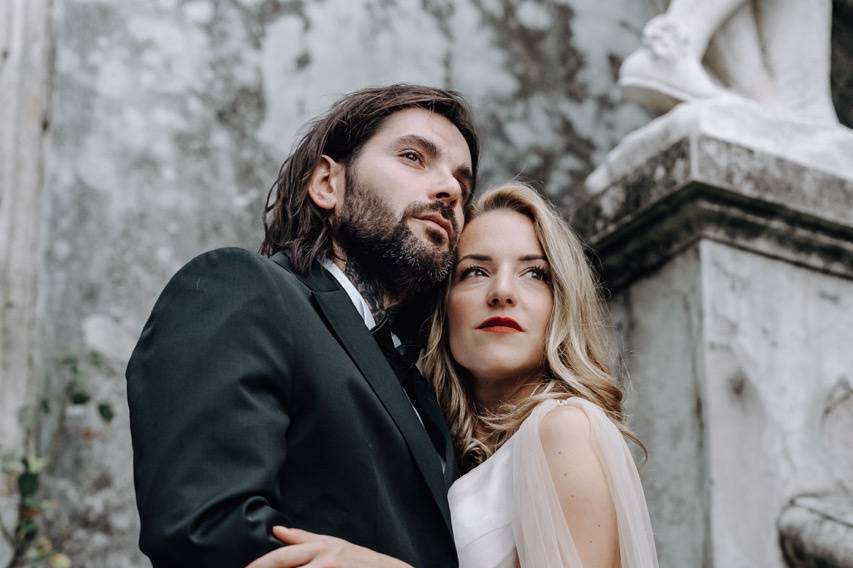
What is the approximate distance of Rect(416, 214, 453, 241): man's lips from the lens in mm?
2723

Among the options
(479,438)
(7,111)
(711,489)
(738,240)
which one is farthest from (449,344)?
(7,111)

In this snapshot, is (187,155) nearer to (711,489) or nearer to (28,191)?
(28,191)

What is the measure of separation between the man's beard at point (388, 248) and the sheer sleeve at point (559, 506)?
372mm

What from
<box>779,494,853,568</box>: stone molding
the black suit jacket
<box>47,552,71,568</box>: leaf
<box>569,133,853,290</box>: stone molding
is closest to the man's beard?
the black suit jacket

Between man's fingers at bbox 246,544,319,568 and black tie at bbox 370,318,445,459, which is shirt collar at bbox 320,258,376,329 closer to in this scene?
black tie at bbox 370,318,445,459

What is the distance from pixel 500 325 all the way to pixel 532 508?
496 millimetres

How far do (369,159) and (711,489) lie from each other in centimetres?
116

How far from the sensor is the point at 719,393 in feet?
11.5

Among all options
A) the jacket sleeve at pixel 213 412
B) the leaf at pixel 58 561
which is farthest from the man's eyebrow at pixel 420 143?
the leaf at pixel 58 561

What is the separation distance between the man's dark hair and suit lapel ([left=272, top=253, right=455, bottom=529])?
0.86ft

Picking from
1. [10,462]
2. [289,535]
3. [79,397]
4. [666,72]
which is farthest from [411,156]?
[79,397]

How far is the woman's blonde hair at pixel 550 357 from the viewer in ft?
8.85

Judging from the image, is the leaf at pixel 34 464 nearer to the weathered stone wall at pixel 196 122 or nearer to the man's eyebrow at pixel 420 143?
the weathered stone wall at pixel 196 122

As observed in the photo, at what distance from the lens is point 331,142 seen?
9.48 ft
